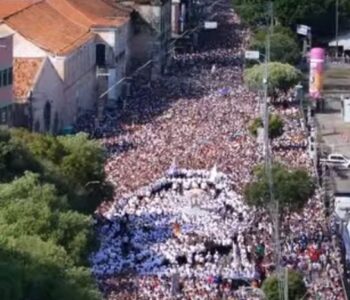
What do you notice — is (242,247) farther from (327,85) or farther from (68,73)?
(327,85)

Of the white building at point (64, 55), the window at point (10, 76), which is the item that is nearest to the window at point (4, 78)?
the window at point (10, 76)

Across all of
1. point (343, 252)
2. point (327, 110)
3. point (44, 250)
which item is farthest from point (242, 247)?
point (327, 110)

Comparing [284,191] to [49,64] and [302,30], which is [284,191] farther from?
[302,30]

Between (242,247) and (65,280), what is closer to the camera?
(65,280)

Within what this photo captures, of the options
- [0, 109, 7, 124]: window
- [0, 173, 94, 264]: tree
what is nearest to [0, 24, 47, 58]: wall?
[0, 109, 7, 124]: window

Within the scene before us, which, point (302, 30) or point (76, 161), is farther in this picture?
point (302, 30)

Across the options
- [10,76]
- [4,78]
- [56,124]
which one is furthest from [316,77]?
[4,78]
